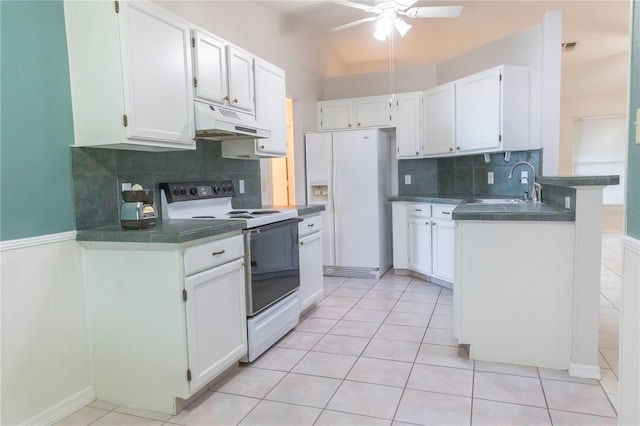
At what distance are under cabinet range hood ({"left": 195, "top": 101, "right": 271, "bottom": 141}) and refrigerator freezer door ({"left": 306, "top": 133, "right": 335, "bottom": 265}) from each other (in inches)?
72.6

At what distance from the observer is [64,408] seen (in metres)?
2.02

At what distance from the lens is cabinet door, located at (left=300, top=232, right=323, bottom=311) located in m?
3.26

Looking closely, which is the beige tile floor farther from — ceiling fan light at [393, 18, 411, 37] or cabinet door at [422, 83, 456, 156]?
ceiling fan light at [393, 18, 411, 37]

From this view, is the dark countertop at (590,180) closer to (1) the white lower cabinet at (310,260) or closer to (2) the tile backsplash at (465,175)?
(1) the white lower cabinet at (310,260)

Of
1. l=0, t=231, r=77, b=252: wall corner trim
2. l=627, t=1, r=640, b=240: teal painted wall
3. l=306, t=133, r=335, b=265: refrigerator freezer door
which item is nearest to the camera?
l=627, t=1, r=640, b=240: teal painted wall

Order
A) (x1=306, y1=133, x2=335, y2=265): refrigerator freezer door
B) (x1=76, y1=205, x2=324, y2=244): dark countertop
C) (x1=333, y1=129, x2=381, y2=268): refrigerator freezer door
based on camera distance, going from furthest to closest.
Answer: (x1=306, y1=133, x2=335, y2=265): refrigerator freezer door
(x1=333, y1=129, x2=381, y2=268): refrigerator freezer door
(x1=76, y1=205, x2=324, y2=244): dark countertop

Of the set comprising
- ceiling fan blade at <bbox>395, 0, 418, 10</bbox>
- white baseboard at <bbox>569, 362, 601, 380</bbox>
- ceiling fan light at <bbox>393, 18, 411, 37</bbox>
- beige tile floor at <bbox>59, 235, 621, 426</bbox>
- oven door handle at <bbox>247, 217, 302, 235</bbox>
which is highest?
ceiling fan blade at <bbox>395, 0, 418, 10</bbox>

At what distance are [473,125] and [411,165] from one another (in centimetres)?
106

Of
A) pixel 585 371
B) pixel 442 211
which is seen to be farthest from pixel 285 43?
pixel 585 371

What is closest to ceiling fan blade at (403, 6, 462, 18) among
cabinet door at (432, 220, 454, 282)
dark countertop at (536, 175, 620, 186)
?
dark countertop at (536, 175, 620, 186)

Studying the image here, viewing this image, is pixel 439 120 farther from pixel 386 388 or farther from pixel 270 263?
pixel 386 388

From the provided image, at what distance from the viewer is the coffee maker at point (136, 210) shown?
2.08 m

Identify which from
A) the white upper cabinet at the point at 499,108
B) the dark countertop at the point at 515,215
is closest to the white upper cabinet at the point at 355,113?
the white upper cabinet at the point at 499,108

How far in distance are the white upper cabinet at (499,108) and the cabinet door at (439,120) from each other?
0.21 meters
